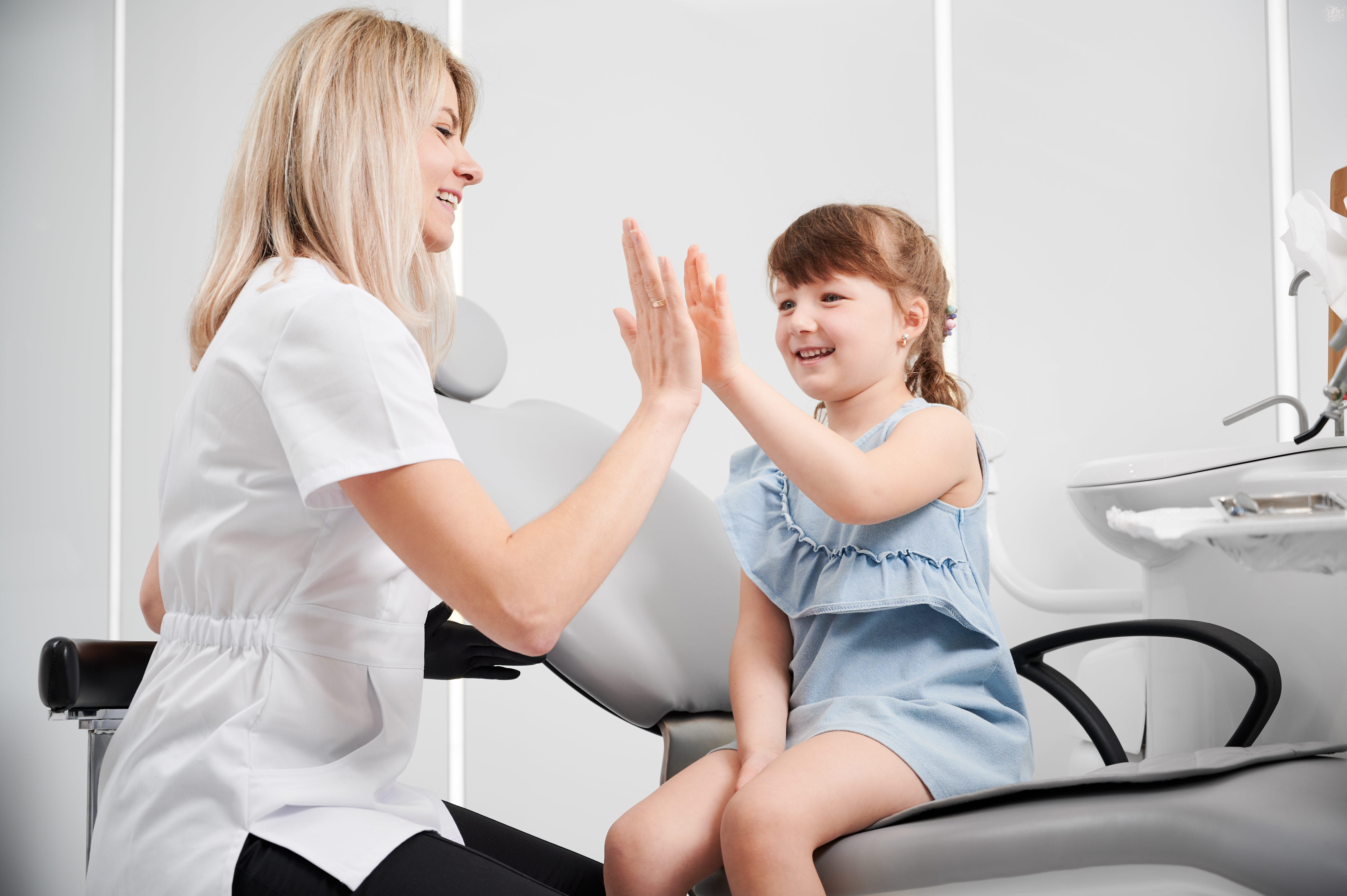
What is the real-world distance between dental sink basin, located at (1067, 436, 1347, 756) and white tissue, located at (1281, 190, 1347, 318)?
0.21 meters

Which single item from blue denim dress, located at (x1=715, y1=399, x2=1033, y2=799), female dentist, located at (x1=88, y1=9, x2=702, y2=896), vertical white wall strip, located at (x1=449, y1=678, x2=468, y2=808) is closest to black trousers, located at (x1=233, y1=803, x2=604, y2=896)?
female dentist, located at (x1=88, y1=9, x2=702, y2=896)

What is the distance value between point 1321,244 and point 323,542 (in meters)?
1.27

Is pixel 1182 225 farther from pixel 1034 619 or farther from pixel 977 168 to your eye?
pixel 1034 619

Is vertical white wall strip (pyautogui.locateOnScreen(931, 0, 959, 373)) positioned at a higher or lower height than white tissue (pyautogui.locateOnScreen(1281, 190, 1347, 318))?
higher

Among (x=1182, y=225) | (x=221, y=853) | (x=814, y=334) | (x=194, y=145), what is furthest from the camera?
(x=194, y=145)

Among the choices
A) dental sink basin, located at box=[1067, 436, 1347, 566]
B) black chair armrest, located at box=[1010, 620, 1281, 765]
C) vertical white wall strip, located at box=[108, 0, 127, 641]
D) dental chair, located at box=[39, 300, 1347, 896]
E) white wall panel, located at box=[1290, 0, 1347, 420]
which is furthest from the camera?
vertical white wall strip, located at box=[108, 0, 127, 641]

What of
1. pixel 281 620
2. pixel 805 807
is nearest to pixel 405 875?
pixel 281 620

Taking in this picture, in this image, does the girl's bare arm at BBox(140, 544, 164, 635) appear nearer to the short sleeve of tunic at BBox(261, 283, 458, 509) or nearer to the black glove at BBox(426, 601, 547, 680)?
the black glove at BBox(426, 601, 547, 680)

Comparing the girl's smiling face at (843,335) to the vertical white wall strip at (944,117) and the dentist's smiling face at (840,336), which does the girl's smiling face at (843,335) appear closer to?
the dentist's smiling face at (840,336)

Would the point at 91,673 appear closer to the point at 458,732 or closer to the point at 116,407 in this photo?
the point at 458,732

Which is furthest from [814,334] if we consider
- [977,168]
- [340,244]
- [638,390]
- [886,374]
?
[977,168]

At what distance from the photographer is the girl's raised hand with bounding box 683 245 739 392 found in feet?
3.18

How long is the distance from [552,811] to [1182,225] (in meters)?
2.03

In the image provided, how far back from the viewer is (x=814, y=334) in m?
1.16
